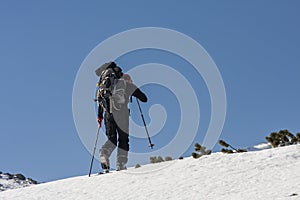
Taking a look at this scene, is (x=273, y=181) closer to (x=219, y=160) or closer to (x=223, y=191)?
(x=223, y=191)

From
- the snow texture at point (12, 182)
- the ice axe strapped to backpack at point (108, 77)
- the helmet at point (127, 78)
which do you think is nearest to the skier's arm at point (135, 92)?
the helmet at point (127, 78)

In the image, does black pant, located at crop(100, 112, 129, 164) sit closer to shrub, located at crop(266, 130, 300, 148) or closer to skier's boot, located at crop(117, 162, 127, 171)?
skier's boot, located at crop(117, 162, 127, 171)

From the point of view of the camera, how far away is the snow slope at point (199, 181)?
31.1 feet

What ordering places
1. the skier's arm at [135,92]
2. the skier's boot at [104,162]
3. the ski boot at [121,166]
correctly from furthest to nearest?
1. the skier's arm at [135,92]
2. the skier's boot at [104,162]
3. the ski boot at [121,166]

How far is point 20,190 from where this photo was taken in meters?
12.2

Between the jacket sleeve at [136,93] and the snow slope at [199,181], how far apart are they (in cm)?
184

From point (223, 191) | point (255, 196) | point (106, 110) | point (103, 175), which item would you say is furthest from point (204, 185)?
point (106, 110)

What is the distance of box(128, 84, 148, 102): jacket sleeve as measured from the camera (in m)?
13.4

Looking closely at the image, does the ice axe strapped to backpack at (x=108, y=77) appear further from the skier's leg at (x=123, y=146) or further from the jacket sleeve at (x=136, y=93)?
the skier's leg at (x=123, y=146)

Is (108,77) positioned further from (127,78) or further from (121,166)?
(121,166)

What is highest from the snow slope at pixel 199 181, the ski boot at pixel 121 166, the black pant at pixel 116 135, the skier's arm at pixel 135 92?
the skier's arm at pixel 135 92

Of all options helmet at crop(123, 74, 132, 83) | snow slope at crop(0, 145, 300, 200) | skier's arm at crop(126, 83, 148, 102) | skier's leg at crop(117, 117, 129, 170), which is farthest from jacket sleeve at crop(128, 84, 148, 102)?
snow slope at crop(0, 145, 300, 200)

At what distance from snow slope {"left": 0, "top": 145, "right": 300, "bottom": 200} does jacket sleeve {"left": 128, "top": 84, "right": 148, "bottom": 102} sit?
1.84m

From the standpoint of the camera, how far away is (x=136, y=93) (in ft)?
44.5
